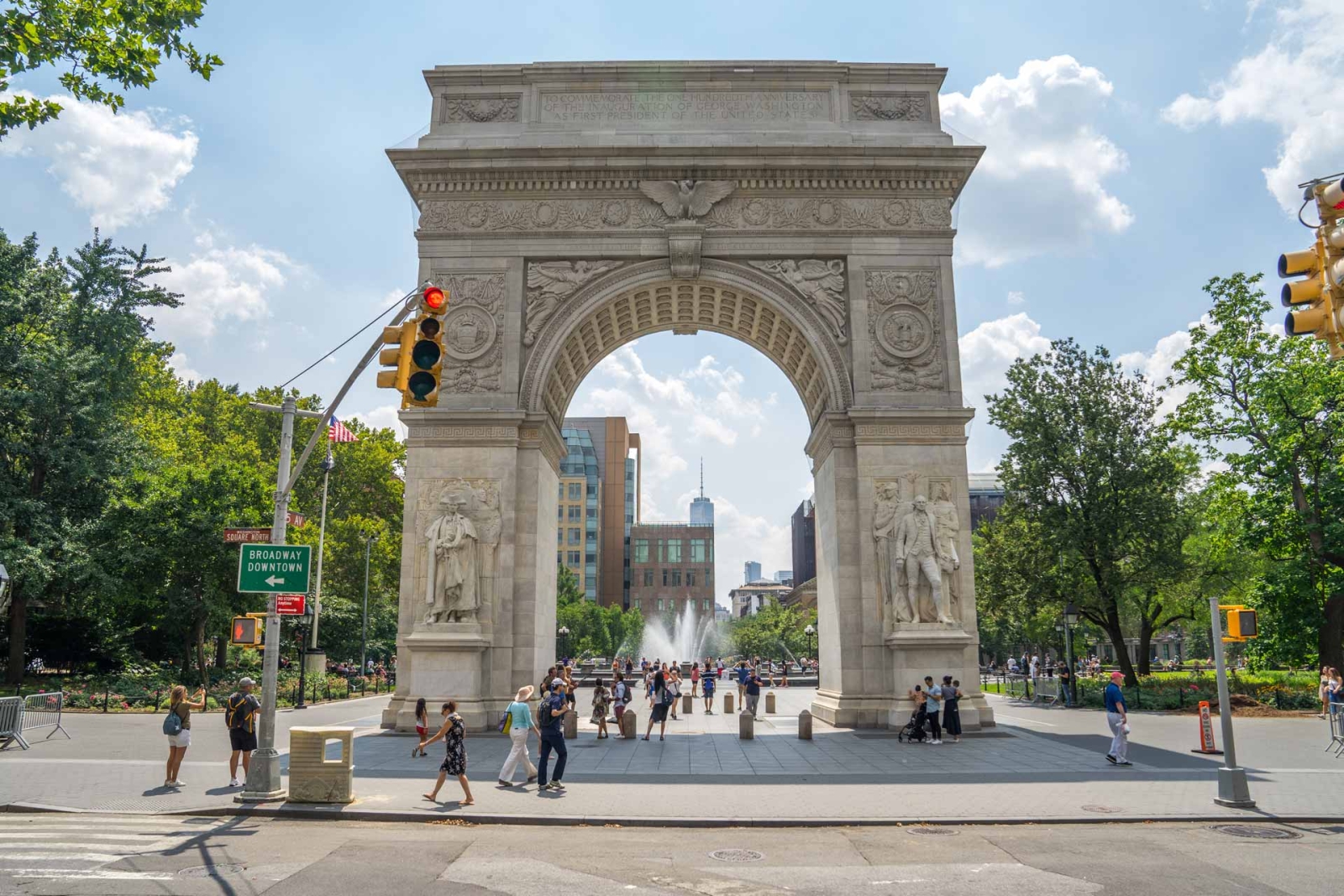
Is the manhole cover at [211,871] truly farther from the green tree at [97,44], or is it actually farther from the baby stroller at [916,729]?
the baby stroller at [916,729]

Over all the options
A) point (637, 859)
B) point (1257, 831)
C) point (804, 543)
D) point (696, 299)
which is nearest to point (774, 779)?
point (637, 859)

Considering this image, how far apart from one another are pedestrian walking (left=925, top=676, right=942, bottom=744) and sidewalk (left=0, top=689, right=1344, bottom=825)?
55cm

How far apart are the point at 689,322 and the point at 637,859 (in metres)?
22.1

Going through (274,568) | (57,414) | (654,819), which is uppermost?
(57,414)

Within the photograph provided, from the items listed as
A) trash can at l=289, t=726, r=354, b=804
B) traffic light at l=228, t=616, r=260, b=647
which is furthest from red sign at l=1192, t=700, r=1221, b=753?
traffic light at l=228, t=616, r=260, b=647

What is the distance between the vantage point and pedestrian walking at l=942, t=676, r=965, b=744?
2178cm

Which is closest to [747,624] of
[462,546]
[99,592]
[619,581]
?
[619,581]

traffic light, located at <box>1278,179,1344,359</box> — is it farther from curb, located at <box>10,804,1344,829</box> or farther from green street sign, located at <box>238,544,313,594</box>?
green street sign, located at <box>238,544,313,594</box>

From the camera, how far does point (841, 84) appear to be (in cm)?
2738

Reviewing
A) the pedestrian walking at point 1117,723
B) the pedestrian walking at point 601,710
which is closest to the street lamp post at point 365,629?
the pedestrian walking at point 601,710

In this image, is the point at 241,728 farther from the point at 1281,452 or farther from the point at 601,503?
the point at 601,503

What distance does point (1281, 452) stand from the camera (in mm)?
32156

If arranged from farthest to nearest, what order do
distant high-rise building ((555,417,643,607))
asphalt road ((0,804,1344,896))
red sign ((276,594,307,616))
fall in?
distant high-rise building ((555,417,643,607)) → red sign ((276,594,307,616)) → asphalt road ((0,804,1344,896))

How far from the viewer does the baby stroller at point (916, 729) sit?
21.5 m
